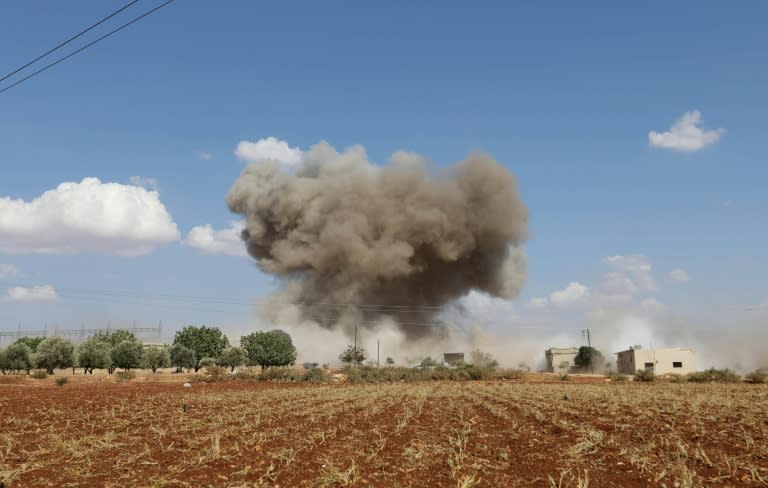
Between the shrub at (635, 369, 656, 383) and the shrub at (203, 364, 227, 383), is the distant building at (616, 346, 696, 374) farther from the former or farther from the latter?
the shrub at (203, 364, 227, 383)

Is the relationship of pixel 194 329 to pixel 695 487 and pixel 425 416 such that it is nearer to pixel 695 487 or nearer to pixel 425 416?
pixel 425 416

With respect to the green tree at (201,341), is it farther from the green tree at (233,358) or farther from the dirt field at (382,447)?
the dirt field at (382,447)

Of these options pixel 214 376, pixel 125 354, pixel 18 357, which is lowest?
pixel 18 357

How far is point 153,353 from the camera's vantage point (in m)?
92.2

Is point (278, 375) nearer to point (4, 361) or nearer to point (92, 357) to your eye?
point (92, 357)

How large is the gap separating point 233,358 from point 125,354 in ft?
58.0

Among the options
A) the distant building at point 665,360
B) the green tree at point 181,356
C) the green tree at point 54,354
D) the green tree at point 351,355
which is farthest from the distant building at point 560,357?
the green tree at point 54,354

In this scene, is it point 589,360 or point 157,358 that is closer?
point 157,358

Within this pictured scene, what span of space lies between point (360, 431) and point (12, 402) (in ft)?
49.8

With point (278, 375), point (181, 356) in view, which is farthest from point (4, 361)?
point (278, 375)

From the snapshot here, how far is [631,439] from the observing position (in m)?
12.9

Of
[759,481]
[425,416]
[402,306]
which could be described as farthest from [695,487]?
[402,306]

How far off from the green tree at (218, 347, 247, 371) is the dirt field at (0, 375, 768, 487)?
80514 millimetres

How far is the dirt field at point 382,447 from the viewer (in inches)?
359
